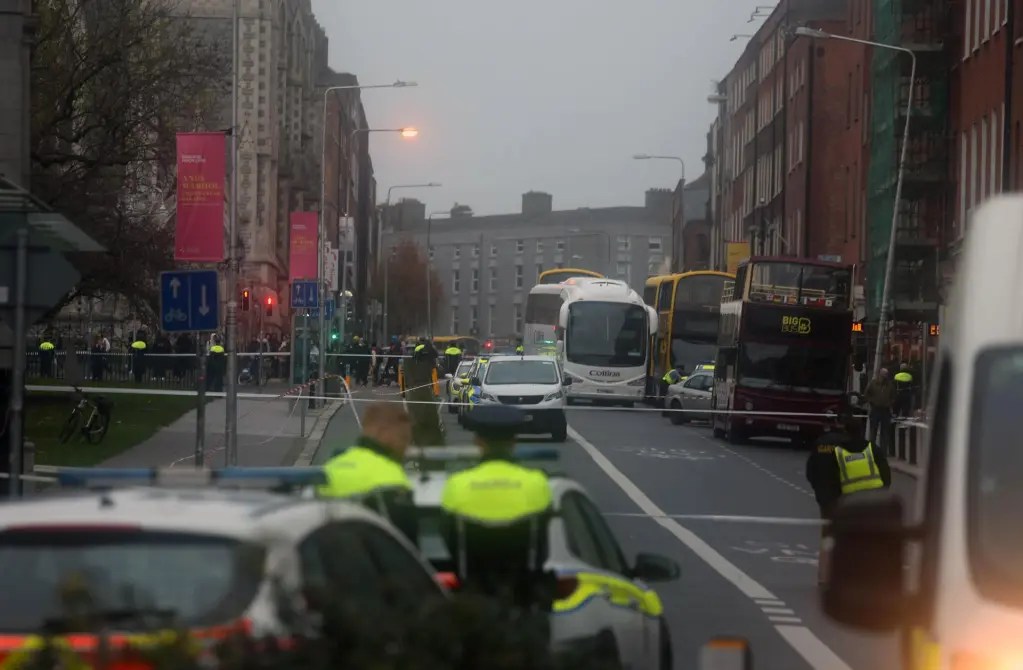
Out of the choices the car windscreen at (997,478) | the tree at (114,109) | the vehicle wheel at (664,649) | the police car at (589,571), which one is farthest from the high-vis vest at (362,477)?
the tree at (114,109)

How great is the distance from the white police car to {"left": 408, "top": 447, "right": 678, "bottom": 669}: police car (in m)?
28.3

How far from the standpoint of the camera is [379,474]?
881cm

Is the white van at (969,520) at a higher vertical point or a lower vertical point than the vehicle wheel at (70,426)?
higher

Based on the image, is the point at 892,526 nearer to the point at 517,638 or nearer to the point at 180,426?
the point at 517,638

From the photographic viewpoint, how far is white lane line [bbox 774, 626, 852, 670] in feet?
41.2

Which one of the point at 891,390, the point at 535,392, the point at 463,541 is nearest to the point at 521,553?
the point at 463,541

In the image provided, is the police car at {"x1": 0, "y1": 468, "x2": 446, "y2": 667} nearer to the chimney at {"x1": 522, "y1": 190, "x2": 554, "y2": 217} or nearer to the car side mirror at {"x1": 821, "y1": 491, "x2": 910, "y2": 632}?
the car side mirror at {"x1": 821, "y1": 491, "x2": 910, "y2": 632}

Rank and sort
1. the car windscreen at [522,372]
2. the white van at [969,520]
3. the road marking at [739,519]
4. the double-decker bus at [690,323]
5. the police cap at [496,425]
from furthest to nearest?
the double-decker bus at [690,323], the car windscreen at [522,372], the road marking at [739,519], the police cap at [496,425], the white van at [969,520]

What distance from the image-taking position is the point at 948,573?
530cm

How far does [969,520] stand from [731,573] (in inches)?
502

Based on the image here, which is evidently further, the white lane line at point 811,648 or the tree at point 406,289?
the tree at point 406,289

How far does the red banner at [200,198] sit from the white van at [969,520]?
64.0 ft

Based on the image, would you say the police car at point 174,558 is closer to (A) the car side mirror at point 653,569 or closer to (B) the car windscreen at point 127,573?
(B) the car windscreen at point 127,573

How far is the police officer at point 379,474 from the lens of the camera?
28.4ft
